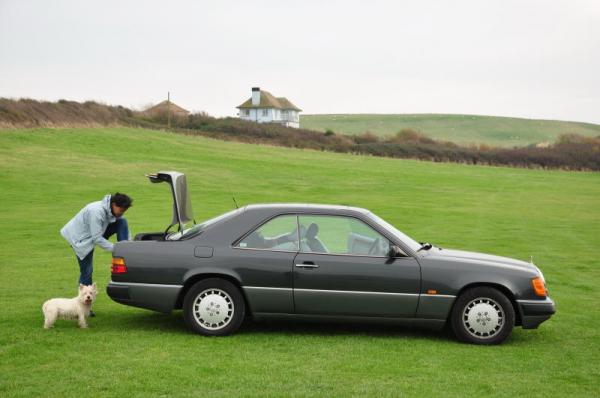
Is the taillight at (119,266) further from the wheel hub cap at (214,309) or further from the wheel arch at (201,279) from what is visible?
the wheel hub cap at (214,309)

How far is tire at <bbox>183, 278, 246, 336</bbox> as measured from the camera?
8.53 m

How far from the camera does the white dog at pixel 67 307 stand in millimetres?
8805

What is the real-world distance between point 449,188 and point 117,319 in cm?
3444

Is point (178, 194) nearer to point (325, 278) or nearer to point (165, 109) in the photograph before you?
point (325, 278)

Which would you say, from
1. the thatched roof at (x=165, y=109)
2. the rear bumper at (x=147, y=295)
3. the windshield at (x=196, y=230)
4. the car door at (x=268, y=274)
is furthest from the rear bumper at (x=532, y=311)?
the thatched roof at (x=165, y=109)

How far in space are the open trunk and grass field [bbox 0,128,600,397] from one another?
1.06 meters

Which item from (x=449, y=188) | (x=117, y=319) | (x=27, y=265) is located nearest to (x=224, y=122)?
(x=449, y=188)

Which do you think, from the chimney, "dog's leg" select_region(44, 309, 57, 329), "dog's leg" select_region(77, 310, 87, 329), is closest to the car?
"dog's leg" select_region(77, 310, 87, 329)

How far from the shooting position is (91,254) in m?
9.65

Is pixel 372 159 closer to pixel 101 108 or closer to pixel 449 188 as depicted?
pixel 449 188

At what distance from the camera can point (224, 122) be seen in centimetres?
7475

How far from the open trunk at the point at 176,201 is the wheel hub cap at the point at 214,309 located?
994 mm

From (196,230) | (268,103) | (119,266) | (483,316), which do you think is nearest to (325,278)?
(196,230)

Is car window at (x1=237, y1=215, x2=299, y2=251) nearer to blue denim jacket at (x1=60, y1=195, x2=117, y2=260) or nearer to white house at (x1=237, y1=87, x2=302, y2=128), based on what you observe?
blue denim jacket at (x1=60, y1=195, x2=117, y2=260)
